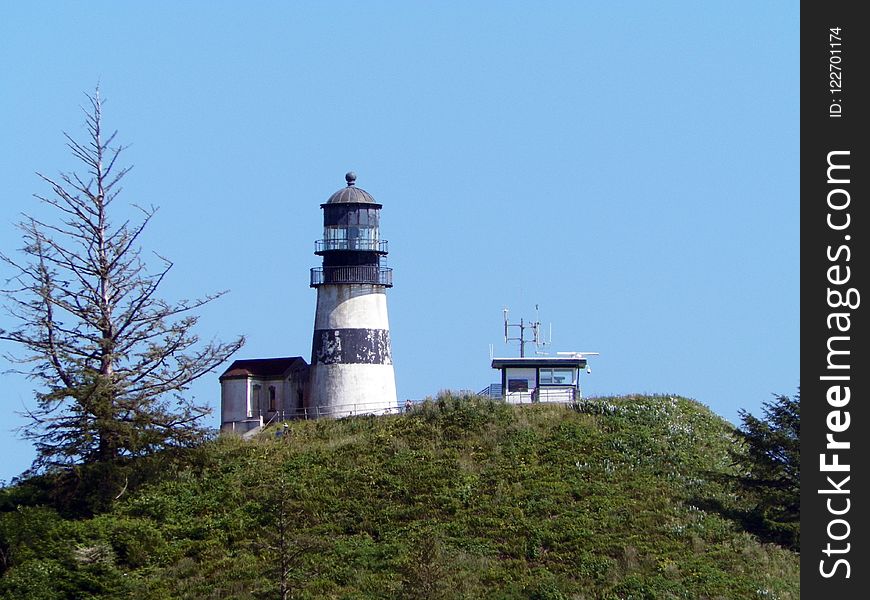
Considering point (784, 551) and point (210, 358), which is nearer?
point (784, 551)

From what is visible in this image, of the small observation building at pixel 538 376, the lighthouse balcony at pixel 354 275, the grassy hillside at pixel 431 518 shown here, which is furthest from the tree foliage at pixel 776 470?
the lighthouse balcony at pixel 354 275

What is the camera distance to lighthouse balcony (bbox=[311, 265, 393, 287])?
56.0m

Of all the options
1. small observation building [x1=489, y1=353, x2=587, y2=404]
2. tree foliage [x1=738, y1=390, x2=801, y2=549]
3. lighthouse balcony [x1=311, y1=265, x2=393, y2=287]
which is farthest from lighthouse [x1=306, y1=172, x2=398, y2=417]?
tree foliage [x1=738, y1=390, x2=801, y2=549]

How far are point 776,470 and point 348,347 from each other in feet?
63.0

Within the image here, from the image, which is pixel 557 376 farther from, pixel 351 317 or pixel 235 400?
pixel 235 400

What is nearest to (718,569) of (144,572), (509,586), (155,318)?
(509,586)

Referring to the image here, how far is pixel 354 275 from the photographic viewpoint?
56000 mm

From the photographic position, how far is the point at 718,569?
128 ft

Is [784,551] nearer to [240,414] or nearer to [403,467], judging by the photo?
[403,467]

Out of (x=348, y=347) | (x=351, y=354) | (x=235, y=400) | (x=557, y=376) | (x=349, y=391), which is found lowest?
(x=235, y=400)

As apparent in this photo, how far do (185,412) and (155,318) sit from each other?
10.9 feet

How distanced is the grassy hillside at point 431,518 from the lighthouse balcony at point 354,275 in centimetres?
622

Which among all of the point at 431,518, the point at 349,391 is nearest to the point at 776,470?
the point at 431,518

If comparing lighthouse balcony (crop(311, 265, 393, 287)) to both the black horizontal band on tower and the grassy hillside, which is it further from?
the grassy hillside
